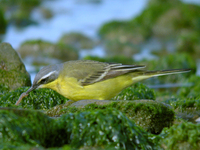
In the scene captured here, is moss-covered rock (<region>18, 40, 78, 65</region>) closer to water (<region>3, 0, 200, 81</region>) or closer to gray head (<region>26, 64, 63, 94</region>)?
A: water (<region>3, 0, 200, 81</region>)

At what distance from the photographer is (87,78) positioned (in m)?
7.46

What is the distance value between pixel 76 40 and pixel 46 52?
3557 millimetres

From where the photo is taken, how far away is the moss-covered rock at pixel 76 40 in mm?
20578

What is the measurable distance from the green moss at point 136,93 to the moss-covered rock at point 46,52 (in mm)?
8901

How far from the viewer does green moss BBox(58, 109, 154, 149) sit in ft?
16.5

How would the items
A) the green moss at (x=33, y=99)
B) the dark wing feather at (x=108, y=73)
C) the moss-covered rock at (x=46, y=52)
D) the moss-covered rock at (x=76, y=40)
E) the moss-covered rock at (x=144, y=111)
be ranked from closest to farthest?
the moss-covered rock at (x=144, y=111) < the dark wing feather at (x=108, y=73) < the green moss at (x=33, y=99) < the moss-covered rock at (x=46, y=52) < the moss-covered rock at (x=76, y=40)

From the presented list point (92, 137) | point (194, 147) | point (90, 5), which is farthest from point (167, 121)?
point (90, 5)

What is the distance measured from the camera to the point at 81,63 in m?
7.80

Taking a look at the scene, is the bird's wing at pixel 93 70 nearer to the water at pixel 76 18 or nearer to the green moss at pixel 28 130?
the green moss at pixel 28 130

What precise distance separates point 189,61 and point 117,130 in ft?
33.0

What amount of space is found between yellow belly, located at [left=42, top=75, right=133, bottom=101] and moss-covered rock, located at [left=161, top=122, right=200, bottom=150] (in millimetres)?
2322

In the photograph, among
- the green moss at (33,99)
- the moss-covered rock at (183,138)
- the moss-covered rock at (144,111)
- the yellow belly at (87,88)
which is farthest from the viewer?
the green moss at (33,99)

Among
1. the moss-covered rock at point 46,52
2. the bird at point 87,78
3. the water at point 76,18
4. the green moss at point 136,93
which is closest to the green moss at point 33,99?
the bird at point 87,78

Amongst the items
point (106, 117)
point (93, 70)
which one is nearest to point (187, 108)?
point (93, 70)
